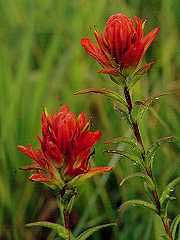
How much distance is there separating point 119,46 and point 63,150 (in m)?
0.16

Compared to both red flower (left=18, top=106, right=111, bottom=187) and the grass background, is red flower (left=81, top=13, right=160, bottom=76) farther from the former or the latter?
the grass background

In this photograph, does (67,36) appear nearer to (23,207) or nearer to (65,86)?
(65,86)

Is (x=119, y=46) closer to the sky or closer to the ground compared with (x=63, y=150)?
closer to the sky

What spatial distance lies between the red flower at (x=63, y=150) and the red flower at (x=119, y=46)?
0.09 meters


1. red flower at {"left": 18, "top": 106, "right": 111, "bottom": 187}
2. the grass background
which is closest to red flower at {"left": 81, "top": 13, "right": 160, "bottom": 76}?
red flower at {"left": 18, "top": 106, "right": 111, "bottom": 187}

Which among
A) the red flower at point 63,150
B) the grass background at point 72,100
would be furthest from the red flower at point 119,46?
the grass background at point 72,100

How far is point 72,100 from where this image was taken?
1.70 m

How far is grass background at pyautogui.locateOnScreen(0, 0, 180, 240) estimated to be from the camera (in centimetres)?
145

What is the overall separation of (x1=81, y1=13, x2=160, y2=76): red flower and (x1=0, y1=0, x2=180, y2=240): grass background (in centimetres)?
47

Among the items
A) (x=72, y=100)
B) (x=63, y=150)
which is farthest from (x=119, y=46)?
(x=72, y=100)

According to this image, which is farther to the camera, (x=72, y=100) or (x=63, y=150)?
(x=72, y=100)

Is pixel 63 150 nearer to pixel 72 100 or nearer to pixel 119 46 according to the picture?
pixel 119 46

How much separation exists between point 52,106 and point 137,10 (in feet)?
1.82

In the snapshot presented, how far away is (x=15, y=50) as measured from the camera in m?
2.00
